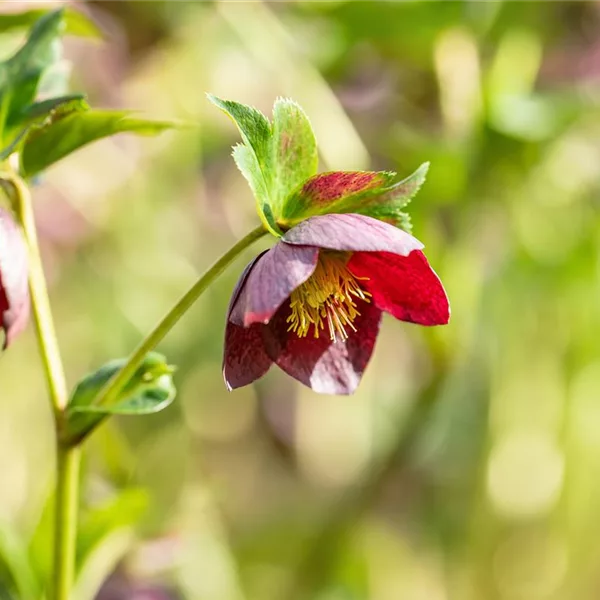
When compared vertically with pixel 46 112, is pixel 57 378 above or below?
below

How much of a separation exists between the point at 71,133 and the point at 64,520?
0.22m

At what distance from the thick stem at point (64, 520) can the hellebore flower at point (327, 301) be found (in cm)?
11

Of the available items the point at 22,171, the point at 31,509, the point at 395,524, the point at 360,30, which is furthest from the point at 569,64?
the point at 22,171

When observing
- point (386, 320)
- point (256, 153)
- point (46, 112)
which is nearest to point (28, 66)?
point (46, 112)

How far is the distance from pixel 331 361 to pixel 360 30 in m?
0.83

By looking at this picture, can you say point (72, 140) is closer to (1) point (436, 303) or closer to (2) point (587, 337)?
(1) point (436, 303)

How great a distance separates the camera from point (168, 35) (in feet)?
4.55

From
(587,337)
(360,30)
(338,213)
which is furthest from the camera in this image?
(587,337)

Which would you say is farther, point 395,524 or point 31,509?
point 395,524

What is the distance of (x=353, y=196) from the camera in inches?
18.9

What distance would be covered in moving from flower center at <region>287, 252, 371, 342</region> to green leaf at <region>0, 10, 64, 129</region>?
20 cm

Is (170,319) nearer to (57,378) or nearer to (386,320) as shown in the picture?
(57,378)

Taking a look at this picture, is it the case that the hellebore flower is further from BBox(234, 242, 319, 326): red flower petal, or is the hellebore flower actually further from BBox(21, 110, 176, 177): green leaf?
BBox(21, 110, 176, 177): green leaf

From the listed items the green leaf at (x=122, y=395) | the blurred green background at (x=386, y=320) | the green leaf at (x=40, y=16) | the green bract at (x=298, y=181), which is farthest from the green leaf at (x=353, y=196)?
the blurred green background at (x=386, y=320)
